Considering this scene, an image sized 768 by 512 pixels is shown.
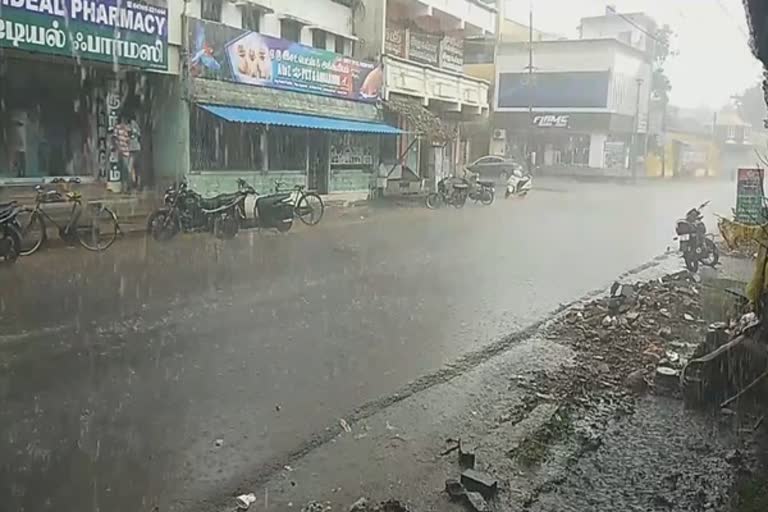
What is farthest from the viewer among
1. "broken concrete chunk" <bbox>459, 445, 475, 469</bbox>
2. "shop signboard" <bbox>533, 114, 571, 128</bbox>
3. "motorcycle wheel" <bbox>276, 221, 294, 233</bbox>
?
"shop signboard" <bbox>533, 114, 571, 128</bbox>

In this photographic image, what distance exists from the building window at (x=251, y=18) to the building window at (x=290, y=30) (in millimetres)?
993

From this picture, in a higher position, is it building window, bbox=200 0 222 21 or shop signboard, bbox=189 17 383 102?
building window, bbox=200 0 222 21

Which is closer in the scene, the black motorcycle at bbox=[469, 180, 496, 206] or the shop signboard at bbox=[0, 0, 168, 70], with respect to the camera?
the shop signboard at bbox=[0, 0, 168, 70]

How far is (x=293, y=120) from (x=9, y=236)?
8.86m

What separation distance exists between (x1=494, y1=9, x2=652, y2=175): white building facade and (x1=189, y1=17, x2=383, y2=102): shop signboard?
23.5 metres

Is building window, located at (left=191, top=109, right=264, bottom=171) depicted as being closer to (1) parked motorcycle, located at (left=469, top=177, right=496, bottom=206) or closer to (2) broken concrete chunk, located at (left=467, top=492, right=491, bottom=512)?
(1) parked motorcycle, located at (left=469, top=177, right=496, bottom=206)

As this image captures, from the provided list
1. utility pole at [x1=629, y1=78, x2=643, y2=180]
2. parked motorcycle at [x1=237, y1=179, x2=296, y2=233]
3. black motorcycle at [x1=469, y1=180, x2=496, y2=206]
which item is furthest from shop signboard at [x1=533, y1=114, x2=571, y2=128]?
parked motorcycle at [x1=237, y1=179, x2=296, y2=233]

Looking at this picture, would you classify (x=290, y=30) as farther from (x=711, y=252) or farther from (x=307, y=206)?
(x=711, y=252)

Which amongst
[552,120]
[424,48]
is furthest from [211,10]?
[552,120]

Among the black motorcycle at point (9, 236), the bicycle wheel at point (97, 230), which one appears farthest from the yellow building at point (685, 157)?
the black motorcycle at point (9, 236)

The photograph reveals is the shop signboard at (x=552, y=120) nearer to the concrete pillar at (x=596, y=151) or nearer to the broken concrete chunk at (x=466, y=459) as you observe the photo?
the concrete pillar at (x=596, y=151)

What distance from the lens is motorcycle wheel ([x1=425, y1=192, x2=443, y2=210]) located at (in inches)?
899

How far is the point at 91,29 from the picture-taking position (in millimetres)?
13320

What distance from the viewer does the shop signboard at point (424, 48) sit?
2691 centimetres
